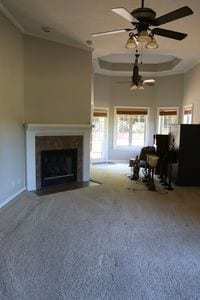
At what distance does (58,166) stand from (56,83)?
2.00m

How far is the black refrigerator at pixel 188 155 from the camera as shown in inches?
234

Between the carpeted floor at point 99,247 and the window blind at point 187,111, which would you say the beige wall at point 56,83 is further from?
the window blind at point 187,111

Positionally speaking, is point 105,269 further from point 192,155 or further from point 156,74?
point 156,74

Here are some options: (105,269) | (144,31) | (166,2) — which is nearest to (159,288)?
(105,269)

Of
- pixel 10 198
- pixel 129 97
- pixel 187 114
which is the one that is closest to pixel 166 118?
pixel 187 114

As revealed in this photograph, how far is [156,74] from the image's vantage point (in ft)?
29.4

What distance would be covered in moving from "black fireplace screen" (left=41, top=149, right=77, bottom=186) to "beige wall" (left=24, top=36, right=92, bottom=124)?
790mm

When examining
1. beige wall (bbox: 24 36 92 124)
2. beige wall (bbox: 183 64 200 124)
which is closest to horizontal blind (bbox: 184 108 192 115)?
beige wall (bbox: 183 64 200 124)

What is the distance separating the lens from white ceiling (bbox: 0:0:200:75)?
3.77 m

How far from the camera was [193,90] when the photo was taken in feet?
24.8

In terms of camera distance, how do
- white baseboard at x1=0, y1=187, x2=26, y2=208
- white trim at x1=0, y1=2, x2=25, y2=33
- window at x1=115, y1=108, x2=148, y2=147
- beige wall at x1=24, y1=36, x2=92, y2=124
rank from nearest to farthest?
white trim at x1=0, y1=2, x2=25, y2=33 < white baseboard at x1=0, y1=187, x2=26, y2=208 < beige wall at x1=24, y1=36, x2=92, y2=124 < window at x1=115, y1=108, x2=148, y2=147

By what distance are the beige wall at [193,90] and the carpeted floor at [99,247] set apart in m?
3.20

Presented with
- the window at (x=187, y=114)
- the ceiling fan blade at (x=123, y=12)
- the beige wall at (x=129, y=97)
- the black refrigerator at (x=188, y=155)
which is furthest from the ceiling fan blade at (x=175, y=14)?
the beige wall at (x=129, y=97)

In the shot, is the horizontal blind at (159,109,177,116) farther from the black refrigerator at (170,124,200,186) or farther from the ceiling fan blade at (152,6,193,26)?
the ceiling fan blade at (152,6,193,26)
